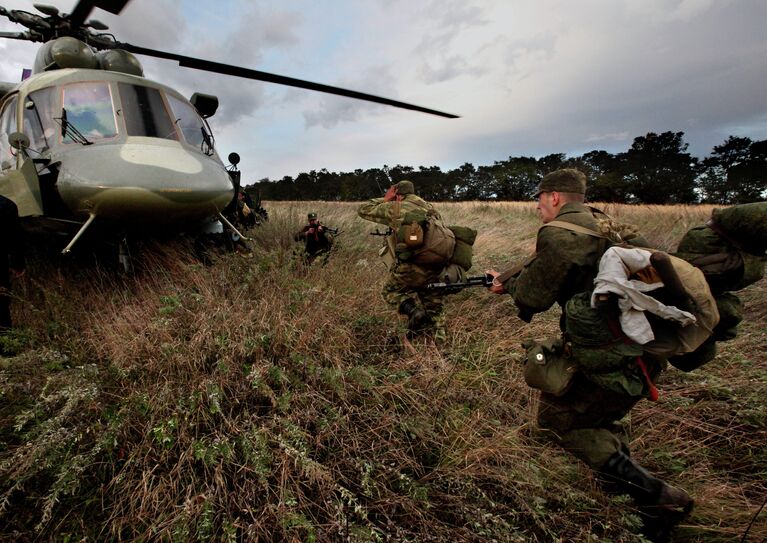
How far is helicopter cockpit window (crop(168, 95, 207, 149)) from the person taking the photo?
404 cm

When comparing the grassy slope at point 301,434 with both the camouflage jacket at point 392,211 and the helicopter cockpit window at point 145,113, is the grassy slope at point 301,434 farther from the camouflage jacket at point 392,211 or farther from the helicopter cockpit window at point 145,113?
the helicopter cockpit window at point 145,113

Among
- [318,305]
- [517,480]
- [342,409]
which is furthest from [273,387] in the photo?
[517,480]

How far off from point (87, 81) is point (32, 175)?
1280 mm

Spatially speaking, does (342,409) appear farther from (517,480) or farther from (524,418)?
(524,418)

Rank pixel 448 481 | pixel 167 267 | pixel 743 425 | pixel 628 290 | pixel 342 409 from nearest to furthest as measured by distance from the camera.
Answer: pixel 628 290, pixel 448 481, pixel 342 409, pixel 743 425, pixel 167 267

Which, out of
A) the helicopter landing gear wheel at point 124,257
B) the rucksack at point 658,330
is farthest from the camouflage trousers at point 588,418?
the helicopter landing gear wheel at point 124,257

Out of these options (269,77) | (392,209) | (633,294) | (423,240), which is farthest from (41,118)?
(633,294)

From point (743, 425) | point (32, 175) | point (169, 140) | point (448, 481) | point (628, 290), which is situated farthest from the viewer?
point (169, 140)

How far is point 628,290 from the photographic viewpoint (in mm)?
1465

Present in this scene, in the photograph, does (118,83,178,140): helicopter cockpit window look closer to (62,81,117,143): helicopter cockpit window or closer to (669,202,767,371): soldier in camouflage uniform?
(62,81,117,143): helicopter cockpit window

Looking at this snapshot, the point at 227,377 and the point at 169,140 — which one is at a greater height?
the point at 169,140

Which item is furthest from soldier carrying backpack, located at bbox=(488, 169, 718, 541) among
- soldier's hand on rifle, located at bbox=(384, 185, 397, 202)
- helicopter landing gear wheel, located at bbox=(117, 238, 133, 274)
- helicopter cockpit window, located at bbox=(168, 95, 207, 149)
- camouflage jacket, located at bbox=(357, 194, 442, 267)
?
helicopter cockpit window, located at bbox=(168, 95, 207, 149)

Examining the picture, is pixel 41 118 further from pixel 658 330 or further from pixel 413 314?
pixel 658 330

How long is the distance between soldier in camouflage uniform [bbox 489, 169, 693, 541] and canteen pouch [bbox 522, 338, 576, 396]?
0.16 feet
